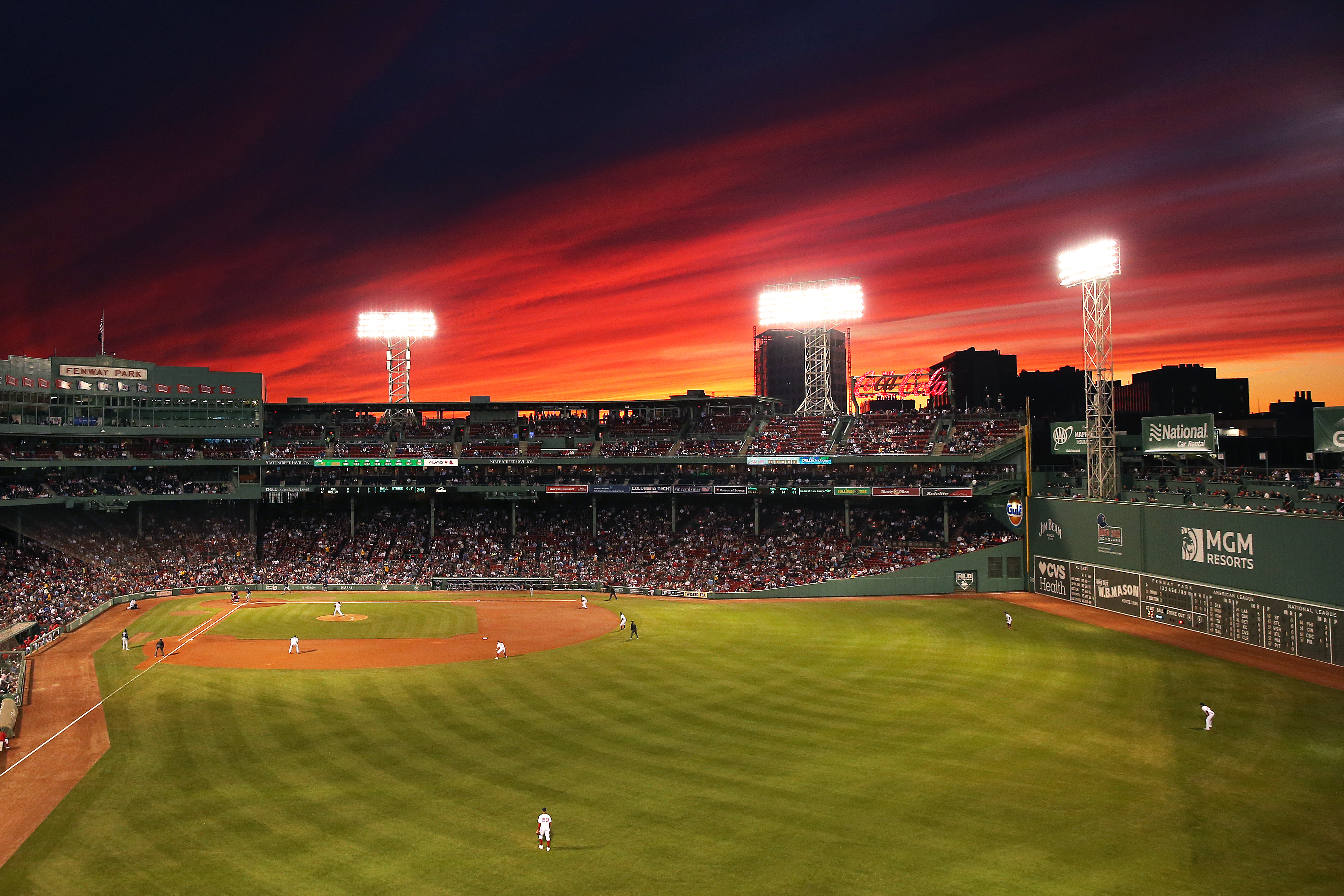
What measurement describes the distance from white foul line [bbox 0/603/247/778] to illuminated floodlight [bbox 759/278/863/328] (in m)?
45.0

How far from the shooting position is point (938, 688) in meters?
30.7

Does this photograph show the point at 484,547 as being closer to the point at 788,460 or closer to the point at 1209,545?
the point at 788,460

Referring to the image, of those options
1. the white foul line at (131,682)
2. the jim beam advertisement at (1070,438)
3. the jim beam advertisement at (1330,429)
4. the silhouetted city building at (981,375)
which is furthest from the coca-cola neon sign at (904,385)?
the silhouetted city building at (981,375)

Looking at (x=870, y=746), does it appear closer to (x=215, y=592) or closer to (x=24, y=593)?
(x=24, y=593)

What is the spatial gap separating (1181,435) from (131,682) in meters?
52.4

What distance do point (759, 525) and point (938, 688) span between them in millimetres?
33612

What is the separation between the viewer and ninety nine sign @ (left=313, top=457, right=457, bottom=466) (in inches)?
2699

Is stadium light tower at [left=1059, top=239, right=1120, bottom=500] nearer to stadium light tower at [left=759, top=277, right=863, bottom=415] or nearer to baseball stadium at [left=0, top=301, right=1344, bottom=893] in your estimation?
baseball stadium at [left=0, top=301, right=1344, bottom=893]

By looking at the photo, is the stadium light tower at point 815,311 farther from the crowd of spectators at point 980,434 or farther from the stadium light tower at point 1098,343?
the stadium light tower at point 1098,343

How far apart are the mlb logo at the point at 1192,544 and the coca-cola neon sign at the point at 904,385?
30.6 metres

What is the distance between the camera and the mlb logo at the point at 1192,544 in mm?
39688

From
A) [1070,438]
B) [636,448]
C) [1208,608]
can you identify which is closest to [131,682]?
[636,448]

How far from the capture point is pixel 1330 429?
1378 inches

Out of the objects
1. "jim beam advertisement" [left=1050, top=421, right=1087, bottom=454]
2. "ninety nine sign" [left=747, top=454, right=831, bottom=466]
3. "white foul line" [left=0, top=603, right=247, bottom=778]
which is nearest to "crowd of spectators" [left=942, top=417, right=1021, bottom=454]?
"jim beam advertisement" [left=1050, top=421, right=1087, bottom=454]
